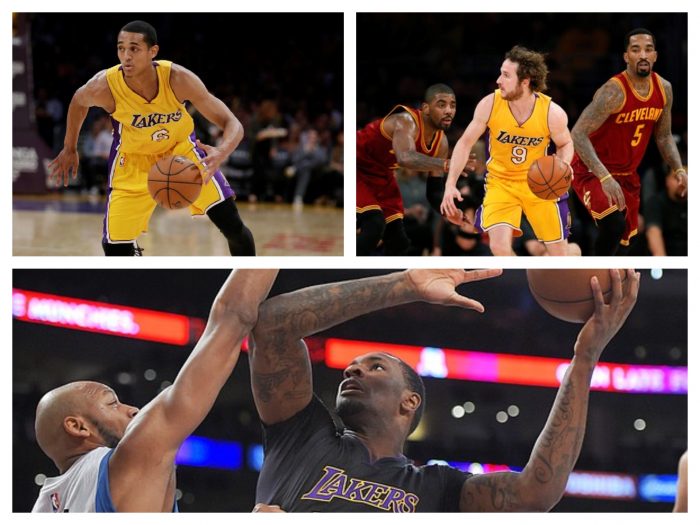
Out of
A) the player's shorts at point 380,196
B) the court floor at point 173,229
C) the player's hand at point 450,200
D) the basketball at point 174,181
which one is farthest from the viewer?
the court floor at point 173,229

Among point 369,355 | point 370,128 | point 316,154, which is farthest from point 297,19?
point 369,355

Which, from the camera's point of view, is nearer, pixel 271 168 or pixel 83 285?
pixel 83 285

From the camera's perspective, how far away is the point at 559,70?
5.15m

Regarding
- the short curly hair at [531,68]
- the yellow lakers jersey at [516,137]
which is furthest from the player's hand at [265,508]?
the short curly hair at [531,68]

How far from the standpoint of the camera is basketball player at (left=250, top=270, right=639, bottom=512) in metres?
4.83

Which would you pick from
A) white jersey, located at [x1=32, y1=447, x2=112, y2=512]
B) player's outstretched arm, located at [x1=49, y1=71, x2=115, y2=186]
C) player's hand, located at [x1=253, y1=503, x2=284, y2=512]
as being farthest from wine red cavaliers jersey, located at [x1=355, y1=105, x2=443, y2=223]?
white jersey, located at [x1=32, y1=447, x2=112, y2=512]

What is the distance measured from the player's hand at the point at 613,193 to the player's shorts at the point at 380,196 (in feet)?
3.43

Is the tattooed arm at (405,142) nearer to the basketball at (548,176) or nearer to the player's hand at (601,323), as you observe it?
the basketball at (548,176)

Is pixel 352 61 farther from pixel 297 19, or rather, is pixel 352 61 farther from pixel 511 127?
pixel 297 19

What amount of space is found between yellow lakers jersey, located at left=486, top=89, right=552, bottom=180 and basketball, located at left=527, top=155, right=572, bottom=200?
4 centimetres

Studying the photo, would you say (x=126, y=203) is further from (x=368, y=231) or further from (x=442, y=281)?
(x=442, y=281)

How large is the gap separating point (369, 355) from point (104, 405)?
135 cm

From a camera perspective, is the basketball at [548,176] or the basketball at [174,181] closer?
the basketball at [174,181]

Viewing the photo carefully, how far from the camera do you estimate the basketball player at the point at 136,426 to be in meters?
4.72
